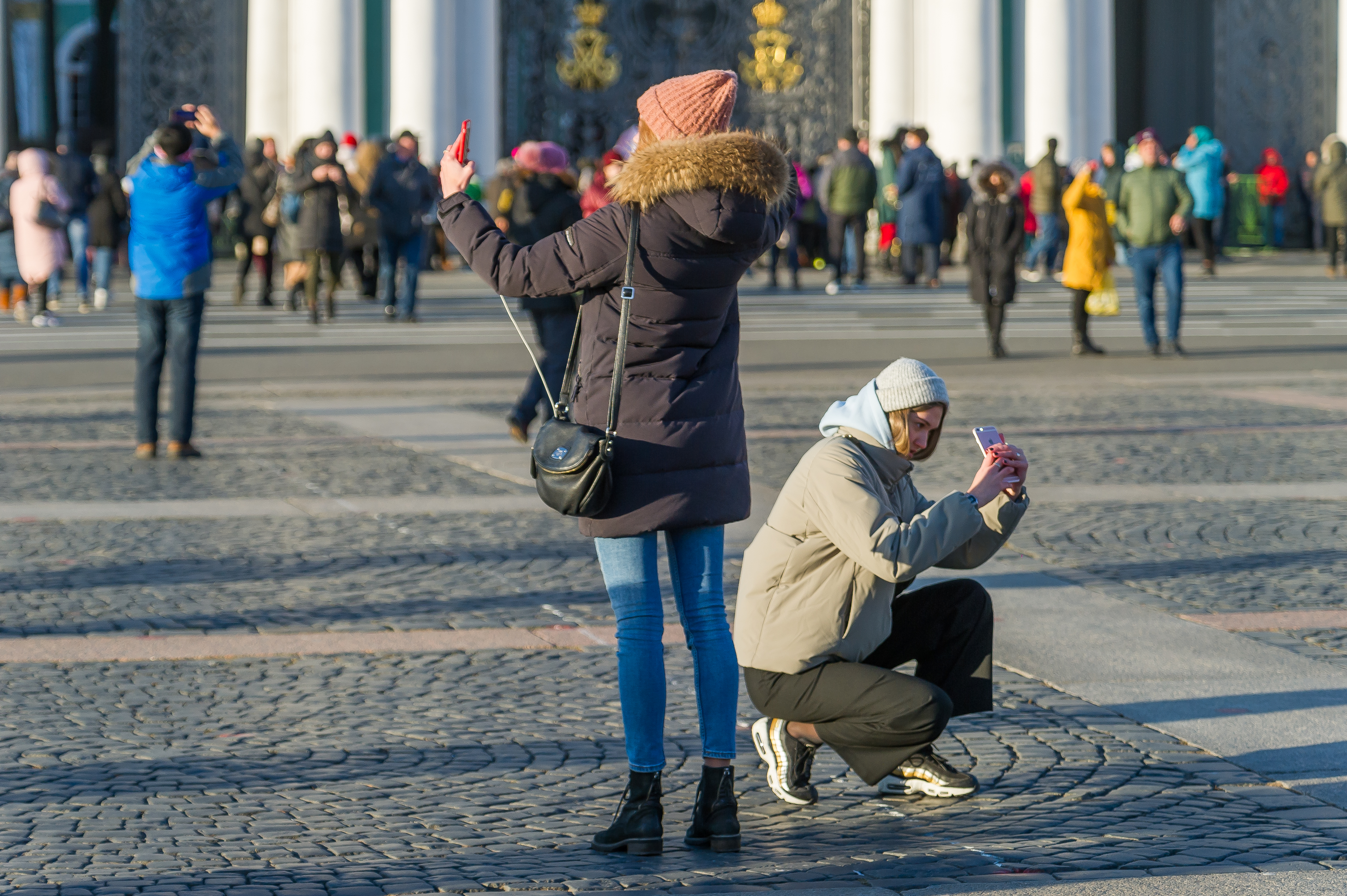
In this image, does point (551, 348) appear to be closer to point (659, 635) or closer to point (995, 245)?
point (659, 635)

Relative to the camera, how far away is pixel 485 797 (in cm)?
451

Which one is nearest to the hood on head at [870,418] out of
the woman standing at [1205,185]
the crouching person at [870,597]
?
the crouching person at [870,597]

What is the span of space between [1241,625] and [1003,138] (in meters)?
23.2

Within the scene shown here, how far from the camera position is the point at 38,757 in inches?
189

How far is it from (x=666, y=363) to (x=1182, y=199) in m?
11.6

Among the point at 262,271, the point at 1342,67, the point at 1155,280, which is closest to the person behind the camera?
the point at 1155,280

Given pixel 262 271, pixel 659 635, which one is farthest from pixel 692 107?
pixel 262 271

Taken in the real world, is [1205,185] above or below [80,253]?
above

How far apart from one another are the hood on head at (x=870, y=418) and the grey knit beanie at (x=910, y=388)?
0.08 ft

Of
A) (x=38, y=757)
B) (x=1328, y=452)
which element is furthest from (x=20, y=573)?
(x=1328, y=452)

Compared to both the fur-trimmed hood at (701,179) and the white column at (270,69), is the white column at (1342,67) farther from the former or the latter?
the fur-trimmed hood at (701,179)

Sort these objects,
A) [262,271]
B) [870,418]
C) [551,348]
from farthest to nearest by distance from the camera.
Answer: [262,271] → [551,348] → [870,418]

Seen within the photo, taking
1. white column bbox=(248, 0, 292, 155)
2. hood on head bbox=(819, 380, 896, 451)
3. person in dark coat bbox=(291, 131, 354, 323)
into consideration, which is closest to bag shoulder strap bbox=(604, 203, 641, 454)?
hood on head bbox=(819, 380, 896, 451)

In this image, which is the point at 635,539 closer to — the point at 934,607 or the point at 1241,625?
the point at 934,607
